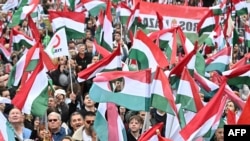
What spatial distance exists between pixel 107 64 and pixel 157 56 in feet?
2.47

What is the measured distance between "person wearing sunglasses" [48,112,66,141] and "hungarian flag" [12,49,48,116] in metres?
0.16

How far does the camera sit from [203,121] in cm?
1012

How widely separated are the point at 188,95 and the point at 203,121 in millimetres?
1461

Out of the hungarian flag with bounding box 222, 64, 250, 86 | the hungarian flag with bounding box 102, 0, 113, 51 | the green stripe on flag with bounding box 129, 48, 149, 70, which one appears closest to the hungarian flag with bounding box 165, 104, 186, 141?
the hungarian flag with bounding box 222, 64, 250, 86

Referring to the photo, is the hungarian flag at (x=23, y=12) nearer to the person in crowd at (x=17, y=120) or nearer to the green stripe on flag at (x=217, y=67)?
the green stripe on flag at (x=217, y=67)

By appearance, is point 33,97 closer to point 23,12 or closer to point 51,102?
point 51,102

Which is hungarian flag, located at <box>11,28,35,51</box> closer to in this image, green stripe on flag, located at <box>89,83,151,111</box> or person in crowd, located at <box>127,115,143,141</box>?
person in crowd, located at <box>127,115,143,141</box>

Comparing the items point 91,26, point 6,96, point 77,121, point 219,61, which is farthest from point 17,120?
point 91,26

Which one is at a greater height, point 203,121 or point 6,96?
point 203,121

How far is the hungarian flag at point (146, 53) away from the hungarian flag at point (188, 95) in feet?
4.09

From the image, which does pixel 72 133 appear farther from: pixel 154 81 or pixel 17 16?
pixel 17 16

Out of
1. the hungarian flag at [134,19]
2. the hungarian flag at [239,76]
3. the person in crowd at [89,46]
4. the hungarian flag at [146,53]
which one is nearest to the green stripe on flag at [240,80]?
the hungarian flag at [239,76]

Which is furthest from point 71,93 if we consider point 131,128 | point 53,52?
point 131,128

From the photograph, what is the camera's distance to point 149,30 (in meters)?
18.7
